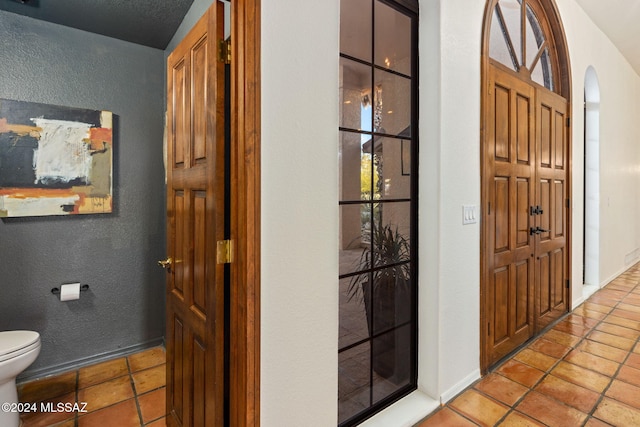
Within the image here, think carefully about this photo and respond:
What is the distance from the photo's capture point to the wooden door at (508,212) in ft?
7.37

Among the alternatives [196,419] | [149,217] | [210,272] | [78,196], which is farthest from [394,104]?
[78,196]

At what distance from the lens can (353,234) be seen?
5.72 feet

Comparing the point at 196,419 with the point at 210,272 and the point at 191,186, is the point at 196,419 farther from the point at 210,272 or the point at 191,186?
the point at 191,186

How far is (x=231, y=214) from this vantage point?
4.04ft

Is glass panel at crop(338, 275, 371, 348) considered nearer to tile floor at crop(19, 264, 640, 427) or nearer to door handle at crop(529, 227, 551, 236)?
tile floor at crop(19, 264, 640, 427)

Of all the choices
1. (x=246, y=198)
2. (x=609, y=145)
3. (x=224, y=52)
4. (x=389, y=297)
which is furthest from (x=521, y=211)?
(x=609, y=145)

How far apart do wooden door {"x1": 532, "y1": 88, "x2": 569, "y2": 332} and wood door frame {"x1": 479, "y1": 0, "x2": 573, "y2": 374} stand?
0.07 m

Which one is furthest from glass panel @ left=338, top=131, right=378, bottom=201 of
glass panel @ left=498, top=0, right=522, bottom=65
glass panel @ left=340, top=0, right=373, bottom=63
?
glass panel @ left=498, top=0, right=522, bottom=65

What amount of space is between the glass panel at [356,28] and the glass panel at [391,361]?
156 centimetres

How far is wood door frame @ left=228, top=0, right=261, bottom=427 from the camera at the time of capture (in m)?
1.18

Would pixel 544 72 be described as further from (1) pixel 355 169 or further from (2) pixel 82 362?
(2) pixel 82 362

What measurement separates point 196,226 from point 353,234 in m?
0.78

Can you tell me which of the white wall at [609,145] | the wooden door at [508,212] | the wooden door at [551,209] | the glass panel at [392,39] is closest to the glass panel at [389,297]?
the wooden door at [508,212]

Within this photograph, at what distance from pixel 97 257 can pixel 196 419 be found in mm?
1670
